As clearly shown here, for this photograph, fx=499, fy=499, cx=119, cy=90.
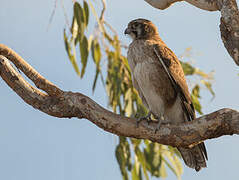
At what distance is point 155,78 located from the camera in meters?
4.39

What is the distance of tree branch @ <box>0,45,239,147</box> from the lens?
3619mm

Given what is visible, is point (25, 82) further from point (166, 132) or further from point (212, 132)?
point (212, 132)

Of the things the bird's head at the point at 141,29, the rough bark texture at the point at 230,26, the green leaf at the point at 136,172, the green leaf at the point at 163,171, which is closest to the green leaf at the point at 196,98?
the green leaf at the point at 163,171

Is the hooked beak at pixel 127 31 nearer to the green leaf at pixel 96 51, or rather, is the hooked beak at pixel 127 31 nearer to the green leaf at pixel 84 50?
the green leaf at pixel 84 50

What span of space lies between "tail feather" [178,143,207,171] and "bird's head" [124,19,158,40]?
124 cm

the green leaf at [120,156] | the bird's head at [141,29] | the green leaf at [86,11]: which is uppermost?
the green leaf at [86,11]

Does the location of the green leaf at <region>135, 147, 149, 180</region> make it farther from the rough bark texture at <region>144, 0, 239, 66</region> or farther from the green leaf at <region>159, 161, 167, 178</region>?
the rough bark texture at <region>144, 0, 239, 66</region>

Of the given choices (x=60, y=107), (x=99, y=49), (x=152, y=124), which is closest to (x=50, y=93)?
(x=60, y=107)

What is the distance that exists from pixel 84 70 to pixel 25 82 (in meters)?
1.49

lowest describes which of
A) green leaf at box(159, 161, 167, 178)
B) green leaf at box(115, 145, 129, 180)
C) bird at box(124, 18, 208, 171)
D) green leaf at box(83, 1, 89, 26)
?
green leaf at box(159, 161, 167, 178)

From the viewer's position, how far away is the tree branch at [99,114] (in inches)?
142

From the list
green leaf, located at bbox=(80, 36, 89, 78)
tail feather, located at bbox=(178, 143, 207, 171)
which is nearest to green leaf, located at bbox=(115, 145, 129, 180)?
green leaf, located at bbox=(80, 36, 89, 78)

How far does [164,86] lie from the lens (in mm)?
4426

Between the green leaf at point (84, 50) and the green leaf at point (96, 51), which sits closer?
the green leaf at point (84, 50)
